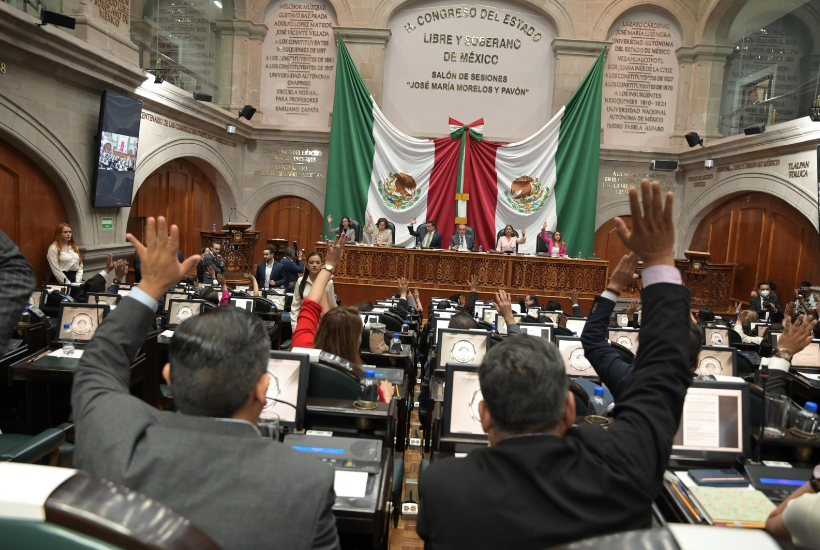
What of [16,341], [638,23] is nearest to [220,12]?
[638,23]

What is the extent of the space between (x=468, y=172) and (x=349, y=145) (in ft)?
8.87

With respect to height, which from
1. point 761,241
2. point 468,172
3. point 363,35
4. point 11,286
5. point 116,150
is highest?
point 363,35

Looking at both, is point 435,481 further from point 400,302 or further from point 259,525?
point 400,302

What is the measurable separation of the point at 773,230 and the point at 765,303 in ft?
8.31

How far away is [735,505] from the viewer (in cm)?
215

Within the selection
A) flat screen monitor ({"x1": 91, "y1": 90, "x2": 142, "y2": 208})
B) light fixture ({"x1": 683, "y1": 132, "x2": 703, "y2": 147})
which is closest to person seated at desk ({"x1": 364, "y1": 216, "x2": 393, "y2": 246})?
flat screen monitor ({"x1": 91, "y1": 90, "x2": 142, "y2": 208})

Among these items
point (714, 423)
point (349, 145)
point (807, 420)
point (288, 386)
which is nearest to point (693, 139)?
point (349, 145)

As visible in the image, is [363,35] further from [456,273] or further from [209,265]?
[209,265]

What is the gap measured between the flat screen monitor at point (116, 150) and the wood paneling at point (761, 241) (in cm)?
1143

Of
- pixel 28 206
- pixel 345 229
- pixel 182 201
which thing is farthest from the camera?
pixel 182 201

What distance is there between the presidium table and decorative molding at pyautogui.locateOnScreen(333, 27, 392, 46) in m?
5.44

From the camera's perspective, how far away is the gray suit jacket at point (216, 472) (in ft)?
3.59

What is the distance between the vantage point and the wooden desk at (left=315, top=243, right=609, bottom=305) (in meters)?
10.9

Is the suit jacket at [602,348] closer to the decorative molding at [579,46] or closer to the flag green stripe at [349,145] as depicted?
the flag green stripe at [349,145]
